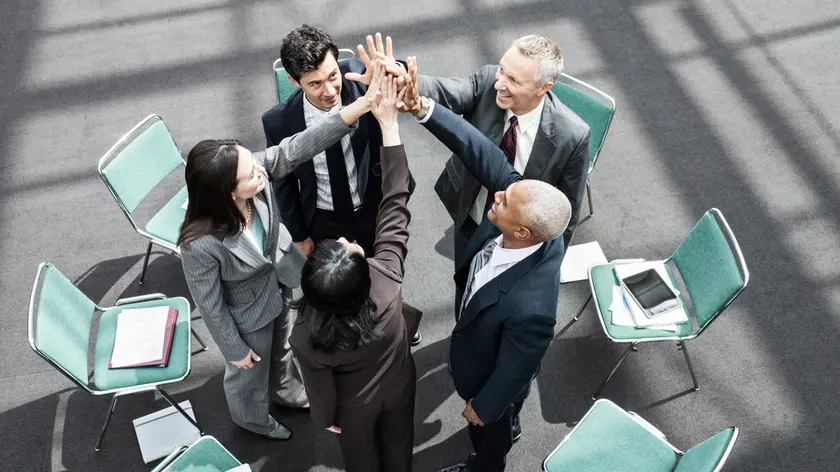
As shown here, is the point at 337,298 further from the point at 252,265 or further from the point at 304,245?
the point at 304,245

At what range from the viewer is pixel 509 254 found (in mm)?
2750

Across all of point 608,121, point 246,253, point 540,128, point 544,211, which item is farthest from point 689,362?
point 246,253

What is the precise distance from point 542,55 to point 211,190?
1508 millimetres

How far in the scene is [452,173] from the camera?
3664 mm

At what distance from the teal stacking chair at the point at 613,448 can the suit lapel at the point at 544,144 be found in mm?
1163

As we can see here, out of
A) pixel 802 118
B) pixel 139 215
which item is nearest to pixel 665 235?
Result: pixel 802 118

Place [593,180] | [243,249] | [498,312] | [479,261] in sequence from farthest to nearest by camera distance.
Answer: [593,180] < [479,261] < [243,249] < [498,312]

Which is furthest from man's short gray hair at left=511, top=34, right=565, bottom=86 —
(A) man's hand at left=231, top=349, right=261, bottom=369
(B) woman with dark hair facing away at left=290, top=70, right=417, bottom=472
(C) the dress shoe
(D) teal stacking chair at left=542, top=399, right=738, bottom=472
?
(C) the dress shoe

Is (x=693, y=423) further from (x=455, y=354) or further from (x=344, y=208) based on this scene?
(x=344, y=208)

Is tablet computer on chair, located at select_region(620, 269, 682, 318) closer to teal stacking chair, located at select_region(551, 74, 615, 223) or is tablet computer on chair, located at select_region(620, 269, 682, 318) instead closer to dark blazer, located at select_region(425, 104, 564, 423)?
teal stacking chair, located at select_region(551, 74, 615, 223)

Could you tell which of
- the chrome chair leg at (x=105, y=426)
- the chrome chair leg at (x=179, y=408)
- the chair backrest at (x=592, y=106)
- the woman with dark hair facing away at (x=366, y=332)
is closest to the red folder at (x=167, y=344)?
the chrome chair leg at (x=179, y=408)

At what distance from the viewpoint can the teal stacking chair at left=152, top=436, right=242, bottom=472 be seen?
121 inches

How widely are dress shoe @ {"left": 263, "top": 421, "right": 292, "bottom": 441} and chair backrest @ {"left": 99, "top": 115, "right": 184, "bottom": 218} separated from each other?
1.42 metres

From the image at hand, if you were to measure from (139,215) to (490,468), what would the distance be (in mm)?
2909
